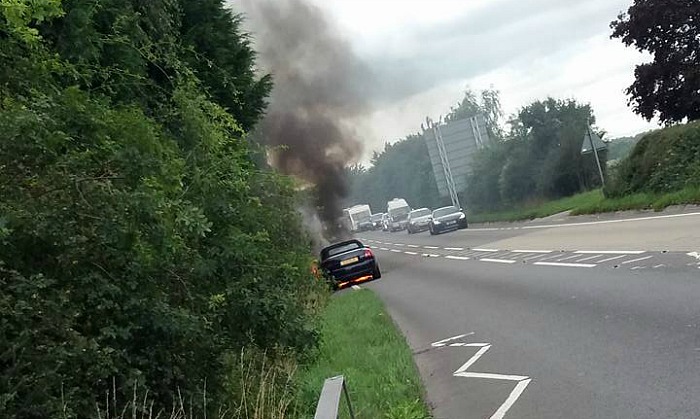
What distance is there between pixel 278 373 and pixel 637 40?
24738 mm

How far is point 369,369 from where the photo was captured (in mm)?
8781

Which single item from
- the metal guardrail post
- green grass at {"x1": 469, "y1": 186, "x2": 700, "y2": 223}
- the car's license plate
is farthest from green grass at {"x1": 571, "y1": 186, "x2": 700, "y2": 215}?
the metal guardrail post

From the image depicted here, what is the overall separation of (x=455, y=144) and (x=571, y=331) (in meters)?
37.5

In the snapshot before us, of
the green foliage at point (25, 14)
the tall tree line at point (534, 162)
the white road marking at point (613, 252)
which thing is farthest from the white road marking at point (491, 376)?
the tall tree line at point (534, 162)

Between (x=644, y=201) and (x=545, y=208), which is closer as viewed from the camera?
(x=644, y=201)

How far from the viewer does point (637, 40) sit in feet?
92.4

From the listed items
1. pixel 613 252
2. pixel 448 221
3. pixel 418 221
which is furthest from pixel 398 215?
pixel 613 252

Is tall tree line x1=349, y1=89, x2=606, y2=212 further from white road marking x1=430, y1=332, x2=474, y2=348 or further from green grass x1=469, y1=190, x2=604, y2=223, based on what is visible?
white road marking x1=430, y1=332, x2=474, y2=348

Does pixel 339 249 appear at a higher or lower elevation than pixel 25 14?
lower

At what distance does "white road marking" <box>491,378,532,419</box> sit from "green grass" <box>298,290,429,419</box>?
63 cm

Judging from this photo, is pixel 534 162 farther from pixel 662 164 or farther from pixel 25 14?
pixel 25 14

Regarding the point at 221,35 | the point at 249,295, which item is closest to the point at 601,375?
the point at 249,295

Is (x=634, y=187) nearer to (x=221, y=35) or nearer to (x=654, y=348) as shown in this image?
(x=221, y=35)

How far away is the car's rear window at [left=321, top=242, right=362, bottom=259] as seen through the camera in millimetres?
24625
